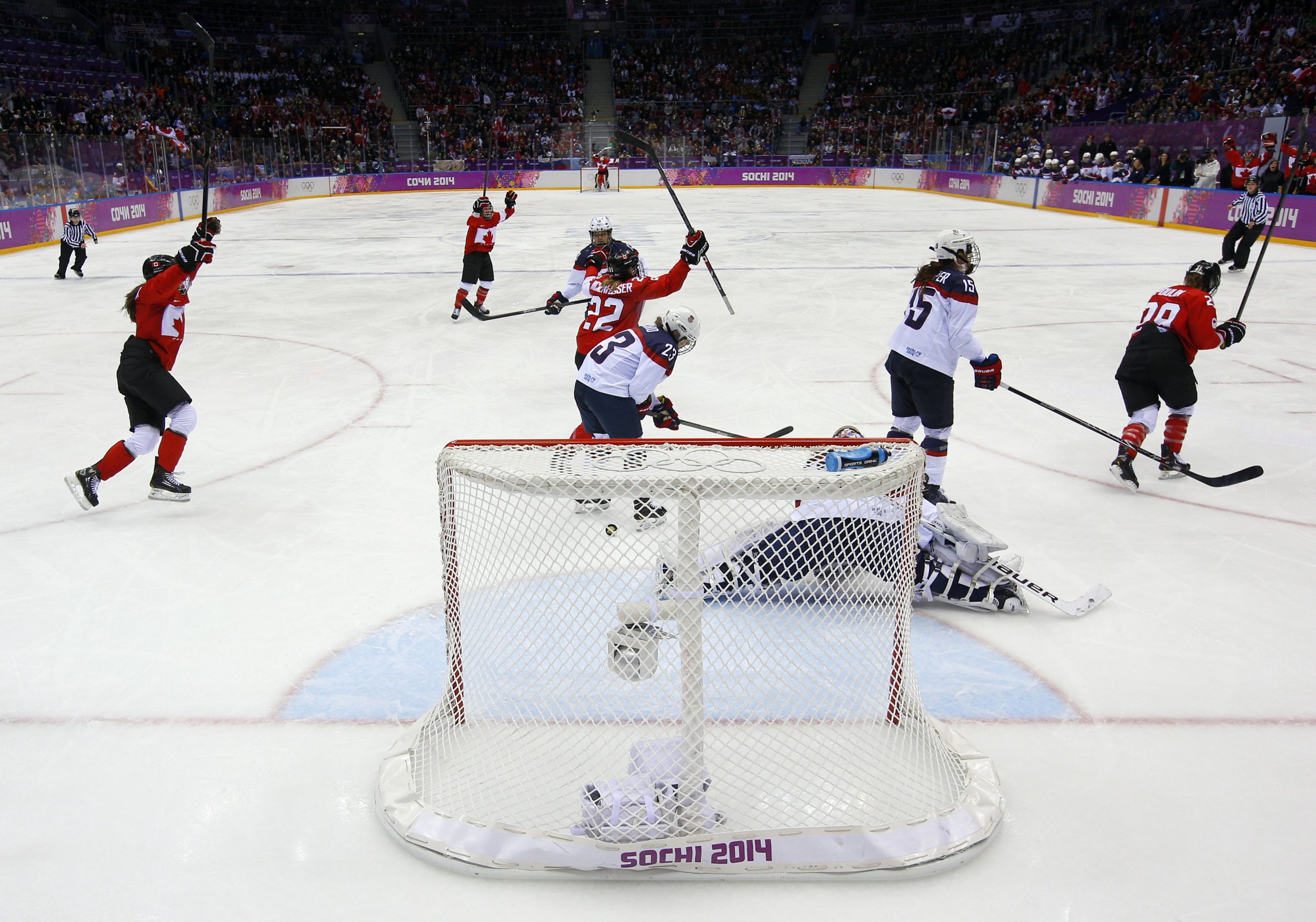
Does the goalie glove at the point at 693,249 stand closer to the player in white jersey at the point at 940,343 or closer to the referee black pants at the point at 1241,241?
the player in white jersey at the point at 940,343

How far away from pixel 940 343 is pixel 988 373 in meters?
0.26

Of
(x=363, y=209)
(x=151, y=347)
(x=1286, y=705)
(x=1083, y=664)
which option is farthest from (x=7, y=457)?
(x=363, y=209)

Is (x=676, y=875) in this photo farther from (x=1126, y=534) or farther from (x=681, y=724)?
(x=1126, y=534)

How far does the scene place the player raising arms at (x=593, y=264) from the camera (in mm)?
5285

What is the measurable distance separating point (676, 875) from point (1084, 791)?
3.79 feet

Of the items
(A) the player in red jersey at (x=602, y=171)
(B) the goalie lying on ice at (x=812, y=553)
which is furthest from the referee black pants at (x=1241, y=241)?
(A) the player in red jersey at (x=602, y=171)

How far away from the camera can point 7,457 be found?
539 cm

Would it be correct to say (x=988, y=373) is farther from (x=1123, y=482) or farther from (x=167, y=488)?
(x=167, y=488)

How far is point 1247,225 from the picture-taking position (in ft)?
36.8

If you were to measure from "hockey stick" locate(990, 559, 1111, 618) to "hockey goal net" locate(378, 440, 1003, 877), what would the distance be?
108 cm

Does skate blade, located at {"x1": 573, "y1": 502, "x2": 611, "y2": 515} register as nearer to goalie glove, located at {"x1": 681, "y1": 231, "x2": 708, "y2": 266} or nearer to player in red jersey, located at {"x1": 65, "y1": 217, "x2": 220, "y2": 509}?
player in red jersey, located at {"x1": 65, "y1": 217, "x2": 220, "y2": 509}

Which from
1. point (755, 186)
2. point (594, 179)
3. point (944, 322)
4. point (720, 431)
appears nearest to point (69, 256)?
point (720, 431)

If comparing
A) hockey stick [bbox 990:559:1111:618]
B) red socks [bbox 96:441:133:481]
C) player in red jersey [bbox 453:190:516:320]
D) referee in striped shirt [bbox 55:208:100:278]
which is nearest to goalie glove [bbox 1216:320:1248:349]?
hockey stick [bbox 990:559:1111:618]

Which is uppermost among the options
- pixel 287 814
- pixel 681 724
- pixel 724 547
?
pixel 724 547
